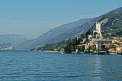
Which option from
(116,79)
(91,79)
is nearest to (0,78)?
(91,79)

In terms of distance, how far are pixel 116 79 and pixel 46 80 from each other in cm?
867

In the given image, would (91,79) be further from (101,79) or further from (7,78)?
(7,78)

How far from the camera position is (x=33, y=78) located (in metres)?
46.2

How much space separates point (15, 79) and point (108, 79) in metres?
11.5

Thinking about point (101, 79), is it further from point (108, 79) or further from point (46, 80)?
point (46, 80)

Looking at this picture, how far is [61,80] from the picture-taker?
146 feet

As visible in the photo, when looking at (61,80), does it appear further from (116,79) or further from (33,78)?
(116,79)

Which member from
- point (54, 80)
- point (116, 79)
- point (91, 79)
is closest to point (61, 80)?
point (54, 80)

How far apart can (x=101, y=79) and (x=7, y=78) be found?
38.6 feet

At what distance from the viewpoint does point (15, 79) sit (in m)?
45.1

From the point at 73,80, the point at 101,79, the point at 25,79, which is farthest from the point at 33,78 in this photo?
the point at 101,79

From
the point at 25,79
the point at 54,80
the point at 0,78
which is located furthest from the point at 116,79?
the point at 0,78

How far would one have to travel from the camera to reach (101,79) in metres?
45.9

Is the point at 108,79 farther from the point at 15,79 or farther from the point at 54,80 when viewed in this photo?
the point at 15,79
